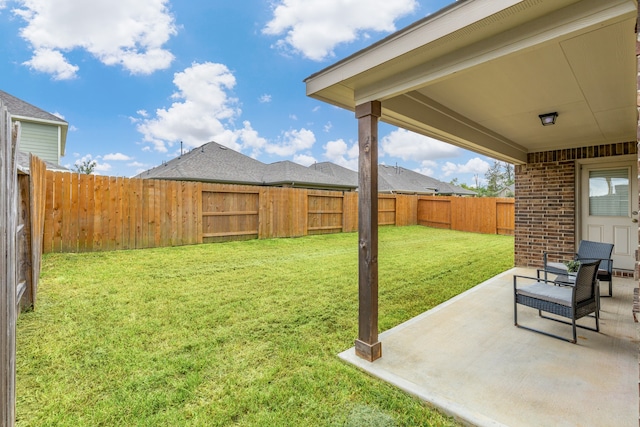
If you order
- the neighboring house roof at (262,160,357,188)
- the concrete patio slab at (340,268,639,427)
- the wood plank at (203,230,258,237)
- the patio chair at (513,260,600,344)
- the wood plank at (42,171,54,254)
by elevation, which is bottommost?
the concrete patio slab at (340,268,639,427)

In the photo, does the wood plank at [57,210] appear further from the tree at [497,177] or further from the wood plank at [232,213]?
the tree at [497,177]

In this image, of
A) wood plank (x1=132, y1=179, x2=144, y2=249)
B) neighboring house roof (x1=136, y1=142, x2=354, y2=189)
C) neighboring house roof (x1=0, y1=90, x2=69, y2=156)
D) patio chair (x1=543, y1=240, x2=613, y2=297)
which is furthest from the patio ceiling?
neighboring house roof (x1=0, y1=90, x2=69, y2=156)

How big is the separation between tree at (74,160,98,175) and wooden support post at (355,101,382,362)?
96.3ft

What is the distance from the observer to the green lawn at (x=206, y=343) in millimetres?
1964

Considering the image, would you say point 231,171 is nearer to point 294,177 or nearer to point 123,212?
point 294,177

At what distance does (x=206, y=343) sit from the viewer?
2891 millimetres

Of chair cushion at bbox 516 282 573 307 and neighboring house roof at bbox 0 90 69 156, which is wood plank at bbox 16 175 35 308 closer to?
chair cushion at bbox 516 282 573 307

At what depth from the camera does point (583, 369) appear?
2.49 meters

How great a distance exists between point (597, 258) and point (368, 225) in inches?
165

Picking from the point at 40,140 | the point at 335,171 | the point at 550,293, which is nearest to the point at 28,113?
the point at 40,140

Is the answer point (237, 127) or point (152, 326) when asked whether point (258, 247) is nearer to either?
point (152, 326)

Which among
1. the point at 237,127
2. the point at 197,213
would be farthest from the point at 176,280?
the point at 237,127

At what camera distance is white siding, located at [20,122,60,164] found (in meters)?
11.2

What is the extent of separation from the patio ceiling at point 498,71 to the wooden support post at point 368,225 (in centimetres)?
25
